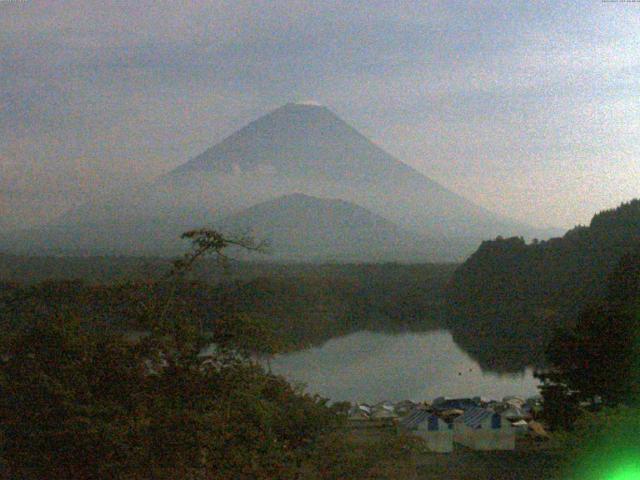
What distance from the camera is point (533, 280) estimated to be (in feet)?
76.4

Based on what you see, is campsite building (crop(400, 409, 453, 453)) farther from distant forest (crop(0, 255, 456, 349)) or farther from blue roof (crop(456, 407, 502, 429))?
distant forest (crop(0, 255, 456, 349))

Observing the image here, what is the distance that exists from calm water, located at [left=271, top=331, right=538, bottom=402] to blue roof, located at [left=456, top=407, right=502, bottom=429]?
3114 millimetres

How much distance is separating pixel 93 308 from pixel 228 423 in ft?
2.86

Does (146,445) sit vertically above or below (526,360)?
above

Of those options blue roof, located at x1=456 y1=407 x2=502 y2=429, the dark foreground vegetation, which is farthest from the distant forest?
blue roof, located at x1=456 y1=407 x2=502 y2=429

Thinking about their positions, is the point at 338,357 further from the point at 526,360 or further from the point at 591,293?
the point at 591,293

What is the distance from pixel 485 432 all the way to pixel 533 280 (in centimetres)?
1769

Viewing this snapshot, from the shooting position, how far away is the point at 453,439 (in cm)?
661

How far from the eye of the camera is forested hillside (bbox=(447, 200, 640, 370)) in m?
19.9

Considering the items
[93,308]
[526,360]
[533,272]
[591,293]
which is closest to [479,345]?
[526,360]

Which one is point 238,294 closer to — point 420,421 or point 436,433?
point 436,433

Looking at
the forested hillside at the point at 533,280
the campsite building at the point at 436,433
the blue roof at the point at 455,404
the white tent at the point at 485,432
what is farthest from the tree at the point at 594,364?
the forested hillside at the point at 533,280

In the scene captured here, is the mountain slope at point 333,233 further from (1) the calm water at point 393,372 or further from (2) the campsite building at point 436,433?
(2) the campsite building at point 436,433

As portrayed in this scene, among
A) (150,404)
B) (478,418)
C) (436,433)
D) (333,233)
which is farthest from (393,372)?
(333,233)
